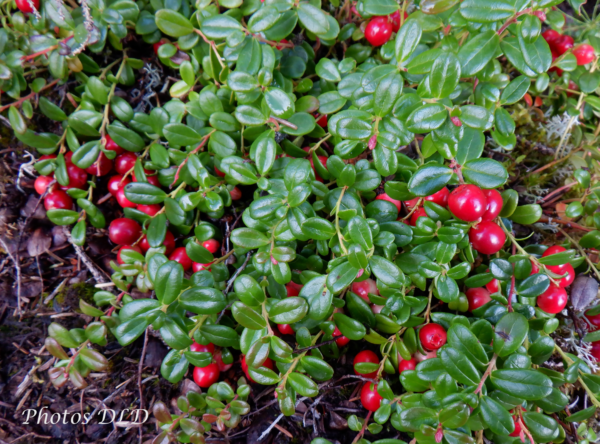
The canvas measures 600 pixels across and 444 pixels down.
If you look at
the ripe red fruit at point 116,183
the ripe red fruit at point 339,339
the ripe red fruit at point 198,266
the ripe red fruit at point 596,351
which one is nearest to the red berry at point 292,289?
the ripe red fruit at point 339,339

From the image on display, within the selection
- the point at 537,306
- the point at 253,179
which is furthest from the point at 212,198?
the point at 537,306

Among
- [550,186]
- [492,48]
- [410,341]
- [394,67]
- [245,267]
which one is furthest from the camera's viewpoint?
[550,186]

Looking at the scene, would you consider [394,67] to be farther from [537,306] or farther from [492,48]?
[537,306]

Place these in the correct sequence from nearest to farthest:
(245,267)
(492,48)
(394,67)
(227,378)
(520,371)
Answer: (520,371) < (492,48) < (394,67) < (245,267) < (227,378)

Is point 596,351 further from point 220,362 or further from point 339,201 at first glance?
point 220,362

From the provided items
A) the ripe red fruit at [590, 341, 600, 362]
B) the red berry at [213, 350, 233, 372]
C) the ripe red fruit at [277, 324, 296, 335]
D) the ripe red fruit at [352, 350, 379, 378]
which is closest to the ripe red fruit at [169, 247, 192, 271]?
the red berry at [213, 350, 233, 372]

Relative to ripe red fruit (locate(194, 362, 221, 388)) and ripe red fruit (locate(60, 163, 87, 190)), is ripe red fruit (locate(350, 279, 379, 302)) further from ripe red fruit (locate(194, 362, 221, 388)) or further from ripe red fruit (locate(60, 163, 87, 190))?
ripe red fruit (locate(60, 163, 87, 190))
